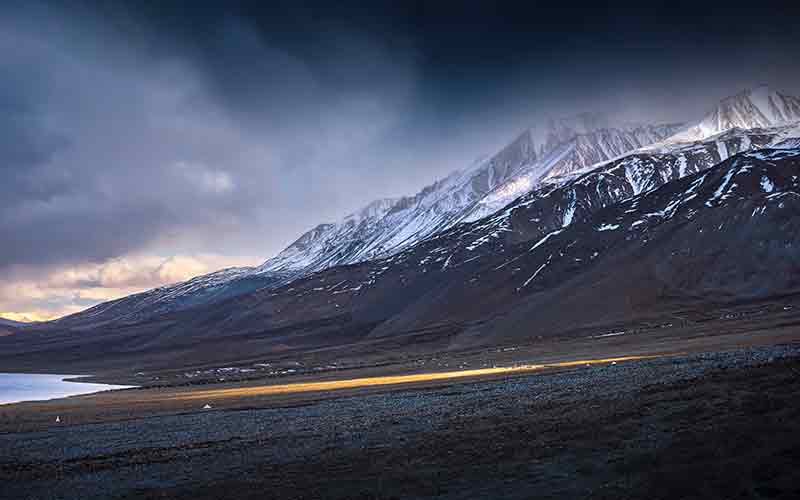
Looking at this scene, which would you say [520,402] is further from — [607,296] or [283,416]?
[607,296]

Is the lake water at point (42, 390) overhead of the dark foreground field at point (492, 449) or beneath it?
overhead

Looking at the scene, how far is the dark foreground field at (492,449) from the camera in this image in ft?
64.2

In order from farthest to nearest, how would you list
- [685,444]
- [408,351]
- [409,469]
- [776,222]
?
[776,222]
[408,351]
[409,469]
[685,444]

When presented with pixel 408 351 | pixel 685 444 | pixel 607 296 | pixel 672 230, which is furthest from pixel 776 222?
pixel 685 444

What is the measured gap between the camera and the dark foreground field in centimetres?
1956

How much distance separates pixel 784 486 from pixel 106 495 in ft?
71.1

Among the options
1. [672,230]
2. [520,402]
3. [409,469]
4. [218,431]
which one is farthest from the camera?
[672,230]

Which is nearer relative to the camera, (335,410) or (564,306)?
(335,410)

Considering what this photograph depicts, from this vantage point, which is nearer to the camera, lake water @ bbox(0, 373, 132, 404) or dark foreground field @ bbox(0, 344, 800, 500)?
dark foreground field @ bbox(0, 344, 800, 500)

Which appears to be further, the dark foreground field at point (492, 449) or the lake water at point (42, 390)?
the lake water at point (42, 390)

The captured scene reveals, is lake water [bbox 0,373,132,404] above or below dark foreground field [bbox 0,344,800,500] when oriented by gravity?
above

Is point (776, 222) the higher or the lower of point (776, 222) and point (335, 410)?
the higher

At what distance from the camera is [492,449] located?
25766 mm

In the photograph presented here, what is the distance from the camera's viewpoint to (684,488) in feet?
58.1
